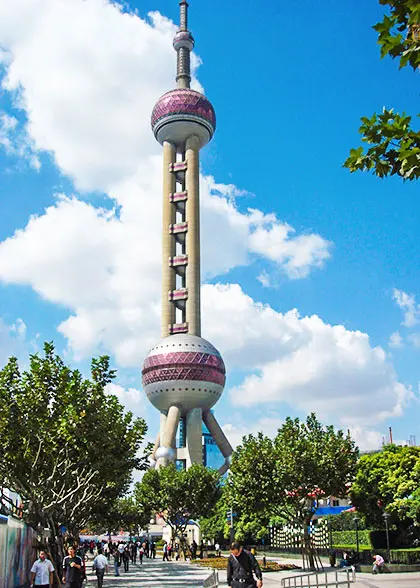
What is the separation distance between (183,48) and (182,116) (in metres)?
15.4

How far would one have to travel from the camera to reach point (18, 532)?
1117 inches

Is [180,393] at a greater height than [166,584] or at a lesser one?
greater

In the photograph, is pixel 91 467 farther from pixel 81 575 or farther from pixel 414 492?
pixel 414 492

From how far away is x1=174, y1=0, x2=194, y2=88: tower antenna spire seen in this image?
117812mm

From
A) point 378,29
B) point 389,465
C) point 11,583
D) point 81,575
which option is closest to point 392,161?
point 378,29

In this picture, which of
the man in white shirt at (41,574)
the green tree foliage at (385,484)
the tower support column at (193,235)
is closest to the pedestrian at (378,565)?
the green tree foliage at (385,484)

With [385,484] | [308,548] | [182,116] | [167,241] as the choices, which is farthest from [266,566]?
[182,116]

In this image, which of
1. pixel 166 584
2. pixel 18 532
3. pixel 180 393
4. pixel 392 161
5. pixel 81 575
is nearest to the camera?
pixel 392 161

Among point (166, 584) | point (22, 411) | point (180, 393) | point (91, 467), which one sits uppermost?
point (180, 393)

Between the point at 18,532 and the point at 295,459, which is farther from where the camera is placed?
the point at 295,459

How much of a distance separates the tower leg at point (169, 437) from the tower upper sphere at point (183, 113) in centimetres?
4648

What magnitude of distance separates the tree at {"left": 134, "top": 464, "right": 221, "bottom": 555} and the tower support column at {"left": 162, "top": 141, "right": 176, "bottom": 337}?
Result: 3844cm

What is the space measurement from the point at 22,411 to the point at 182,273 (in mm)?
83170

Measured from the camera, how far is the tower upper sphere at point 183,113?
11312 cm
